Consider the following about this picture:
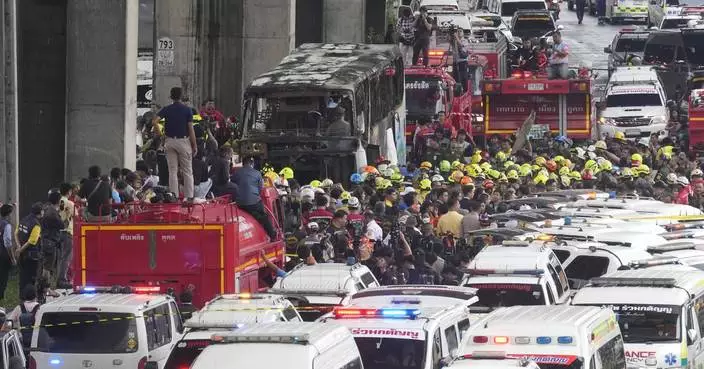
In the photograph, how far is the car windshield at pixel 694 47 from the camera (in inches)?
2388

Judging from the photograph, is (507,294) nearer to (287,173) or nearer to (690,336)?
(690,336)

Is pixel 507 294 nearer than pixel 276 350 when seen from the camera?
No

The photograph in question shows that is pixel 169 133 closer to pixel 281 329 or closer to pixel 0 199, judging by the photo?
pixel 0 199

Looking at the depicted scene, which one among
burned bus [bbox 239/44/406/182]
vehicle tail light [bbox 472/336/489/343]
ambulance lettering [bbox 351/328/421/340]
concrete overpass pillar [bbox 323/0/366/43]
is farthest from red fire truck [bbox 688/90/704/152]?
vehicle tail light [bbox 472/336/489/343]

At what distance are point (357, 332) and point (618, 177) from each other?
63.4 feet

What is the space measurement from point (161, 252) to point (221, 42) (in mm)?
24996

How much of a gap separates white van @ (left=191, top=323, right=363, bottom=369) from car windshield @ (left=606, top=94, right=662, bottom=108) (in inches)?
1412

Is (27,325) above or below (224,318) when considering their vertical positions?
below

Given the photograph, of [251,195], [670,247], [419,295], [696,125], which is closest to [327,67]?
[670,247]

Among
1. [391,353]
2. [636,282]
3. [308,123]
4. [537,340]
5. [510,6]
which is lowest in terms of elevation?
[391,353]

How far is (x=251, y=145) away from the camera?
34125mm

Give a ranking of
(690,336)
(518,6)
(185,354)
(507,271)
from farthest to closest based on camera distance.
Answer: (518,6) → (507,271) → (690,336) → (185,354)

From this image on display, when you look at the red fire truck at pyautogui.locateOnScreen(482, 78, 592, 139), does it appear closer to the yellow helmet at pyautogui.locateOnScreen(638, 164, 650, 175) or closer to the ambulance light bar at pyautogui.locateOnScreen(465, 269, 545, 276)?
the yellow helmet at pyautogui.locateOnScreen(638, 164, 650, 175)

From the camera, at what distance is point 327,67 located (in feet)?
122
